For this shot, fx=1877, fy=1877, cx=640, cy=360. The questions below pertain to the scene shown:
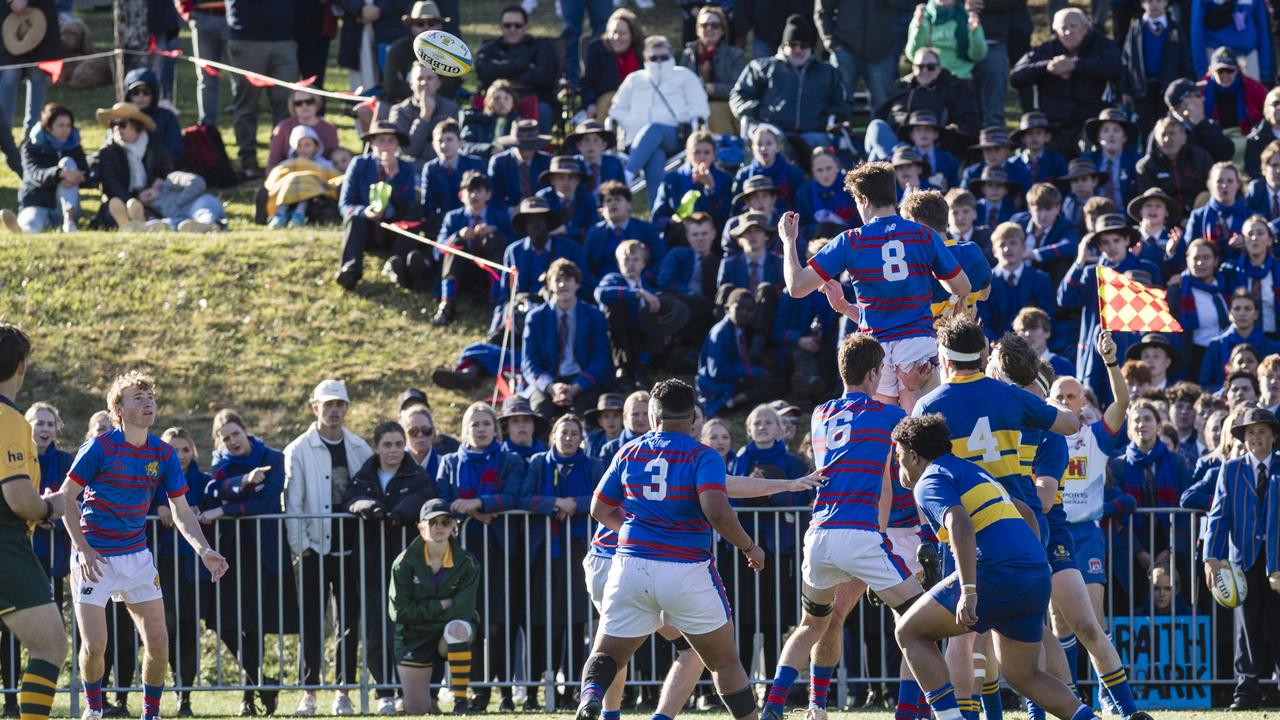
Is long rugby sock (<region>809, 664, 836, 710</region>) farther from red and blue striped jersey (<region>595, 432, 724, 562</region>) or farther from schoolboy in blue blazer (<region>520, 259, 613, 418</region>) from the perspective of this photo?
schoolboy in blue blazer (<region>520, 259, 613, 418</region>)

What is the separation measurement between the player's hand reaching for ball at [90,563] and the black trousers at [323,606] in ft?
7.50

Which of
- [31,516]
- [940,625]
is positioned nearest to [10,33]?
[31,516]

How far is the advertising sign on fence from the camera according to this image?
12.1 meters

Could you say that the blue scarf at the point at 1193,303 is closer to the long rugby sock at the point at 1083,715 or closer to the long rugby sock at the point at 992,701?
the long rugby sock at the point at 992,701

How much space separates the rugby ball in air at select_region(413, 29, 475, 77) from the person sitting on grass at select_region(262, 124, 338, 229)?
21.5ft

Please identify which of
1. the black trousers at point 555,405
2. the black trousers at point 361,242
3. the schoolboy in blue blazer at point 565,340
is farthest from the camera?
the black trousers at point 361,242

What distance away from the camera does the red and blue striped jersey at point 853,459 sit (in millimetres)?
9336

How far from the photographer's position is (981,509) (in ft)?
27.9

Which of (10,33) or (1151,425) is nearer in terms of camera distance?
(1151,425)

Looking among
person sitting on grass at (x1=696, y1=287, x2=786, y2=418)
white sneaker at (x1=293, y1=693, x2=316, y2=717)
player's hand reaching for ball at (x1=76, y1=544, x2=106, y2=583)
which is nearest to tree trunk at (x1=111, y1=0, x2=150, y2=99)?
person sitting on grass at (x1=696, y1=287, x2=786, y2=418)

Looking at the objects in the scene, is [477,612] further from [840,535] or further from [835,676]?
[840,535]

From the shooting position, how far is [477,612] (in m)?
12.6

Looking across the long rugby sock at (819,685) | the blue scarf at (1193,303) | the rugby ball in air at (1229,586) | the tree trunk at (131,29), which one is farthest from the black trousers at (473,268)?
the long rugby sock at (819,685)

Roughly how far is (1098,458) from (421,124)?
9482mm
